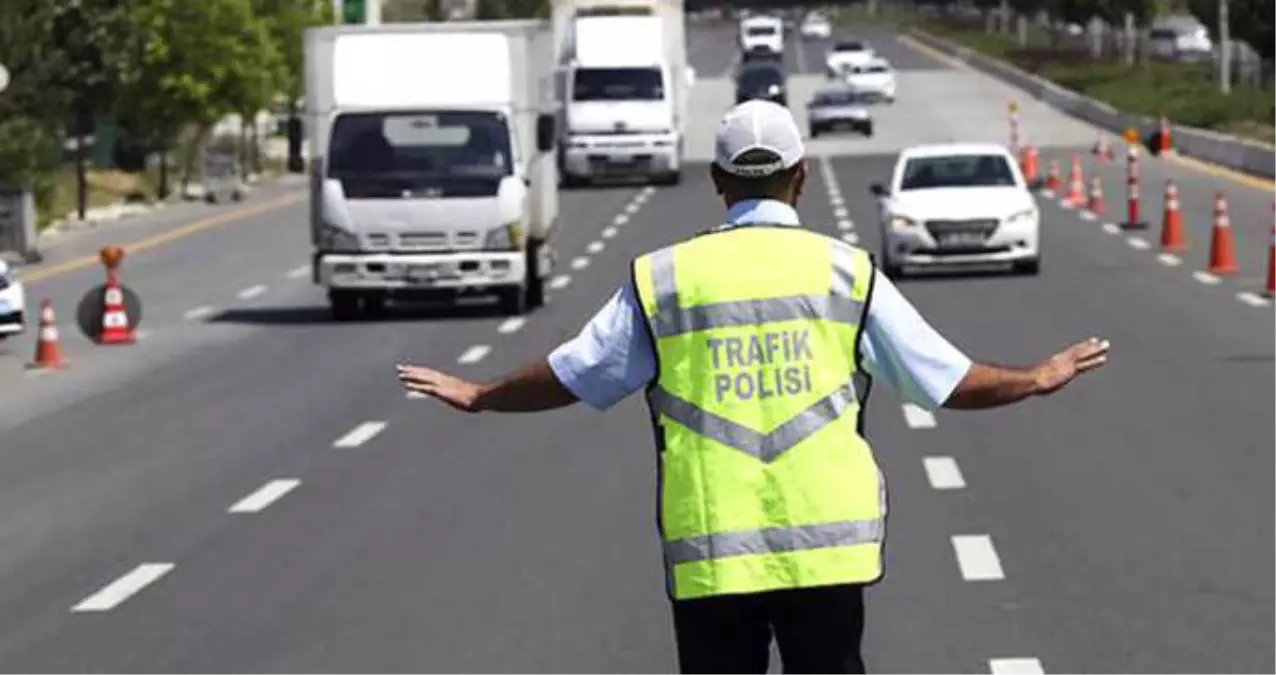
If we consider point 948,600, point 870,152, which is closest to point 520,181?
point 948,600

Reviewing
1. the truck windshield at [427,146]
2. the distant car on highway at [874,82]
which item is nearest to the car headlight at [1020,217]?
the truck windshield at [427,146]

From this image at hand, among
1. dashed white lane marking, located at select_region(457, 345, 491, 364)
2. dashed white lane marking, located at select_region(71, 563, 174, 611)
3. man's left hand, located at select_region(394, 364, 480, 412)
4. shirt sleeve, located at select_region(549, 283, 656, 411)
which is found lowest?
dashed white lane marking, located at select_region(457, 345, 491, 364)

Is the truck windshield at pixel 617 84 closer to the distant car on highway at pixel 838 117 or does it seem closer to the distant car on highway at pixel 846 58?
the distant car on highway at pixel 838 117

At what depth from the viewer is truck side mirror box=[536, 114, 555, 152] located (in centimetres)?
3106

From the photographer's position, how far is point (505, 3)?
110500 mm

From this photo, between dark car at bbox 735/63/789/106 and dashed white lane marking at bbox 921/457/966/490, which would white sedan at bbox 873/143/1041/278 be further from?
dark car at bbox 735/63/789/106

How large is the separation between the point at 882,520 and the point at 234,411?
15804mm

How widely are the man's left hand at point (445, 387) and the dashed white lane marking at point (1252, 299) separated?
22223 millimetres

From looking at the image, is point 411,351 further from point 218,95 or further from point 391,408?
point 218,95

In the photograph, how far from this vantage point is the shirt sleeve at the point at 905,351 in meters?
6.18

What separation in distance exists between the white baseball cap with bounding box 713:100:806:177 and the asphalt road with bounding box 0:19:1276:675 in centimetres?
464

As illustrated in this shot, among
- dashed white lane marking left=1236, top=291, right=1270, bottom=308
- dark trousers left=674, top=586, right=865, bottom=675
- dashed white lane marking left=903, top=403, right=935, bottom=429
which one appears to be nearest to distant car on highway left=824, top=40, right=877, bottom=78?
dashed white lane marking left=1236, top=291, right=1270, bottom=308

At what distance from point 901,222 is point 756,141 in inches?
1051

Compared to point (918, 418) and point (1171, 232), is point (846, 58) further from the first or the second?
point (918, 418)
